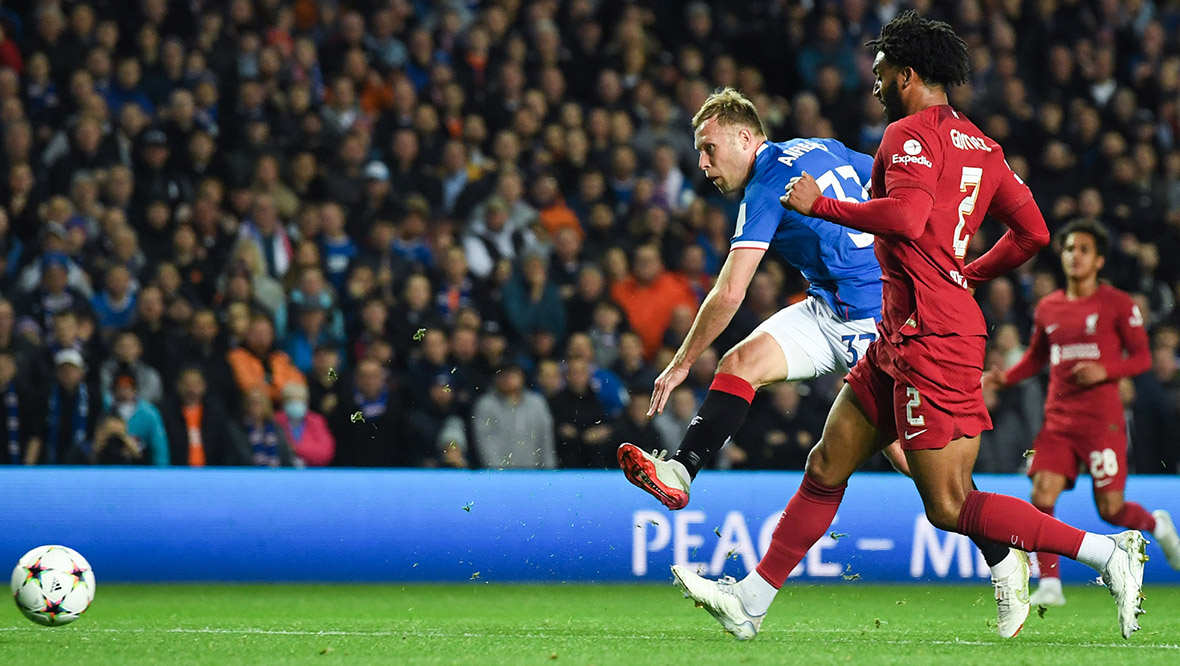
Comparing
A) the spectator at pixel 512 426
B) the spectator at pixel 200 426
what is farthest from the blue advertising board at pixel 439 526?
the spectator at pixel 200 426

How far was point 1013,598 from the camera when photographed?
18.8ft

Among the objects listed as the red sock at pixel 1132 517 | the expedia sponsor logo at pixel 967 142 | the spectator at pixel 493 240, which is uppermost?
the spectator at pixel 493 240

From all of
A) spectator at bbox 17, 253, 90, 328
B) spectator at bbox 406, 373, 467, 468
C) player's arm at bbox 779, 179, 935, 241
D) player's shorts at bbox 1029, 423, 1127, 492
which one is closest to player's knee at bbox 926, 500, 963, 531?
player's arm at bbox 779, 179, 935, 241

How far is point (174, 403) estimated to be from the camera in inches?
382

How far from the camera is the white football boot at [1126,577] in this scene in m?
5.19

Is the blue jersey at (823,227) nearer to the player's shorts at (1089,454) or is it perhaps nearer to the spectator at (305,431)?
the player's shorts at (1089,454)

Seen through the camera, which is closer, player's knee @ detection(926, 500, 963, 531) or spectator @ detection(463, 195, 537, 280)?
player's knee @ detection(926, 500, 963, 531)

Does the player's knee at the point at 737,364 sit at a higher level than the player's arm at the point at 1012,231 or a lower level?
lower

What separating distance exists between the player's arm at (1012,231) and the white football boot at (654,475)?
129 cm

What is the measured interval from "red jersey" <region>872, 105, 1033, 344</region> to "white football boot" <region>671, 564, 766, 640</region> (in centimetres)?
114

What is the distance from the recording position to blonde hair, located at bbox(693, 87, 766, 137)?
6086mm

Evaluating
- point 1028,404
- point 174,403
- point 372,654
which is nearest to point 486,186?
point 174,403

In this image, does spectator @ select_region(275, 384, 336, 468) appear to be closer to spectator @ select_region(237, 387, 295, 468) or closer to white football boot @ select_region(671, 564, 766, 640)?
spectator @ select_region(237, 387, 295, 468)

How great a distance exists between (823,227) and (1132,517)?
3627mm
